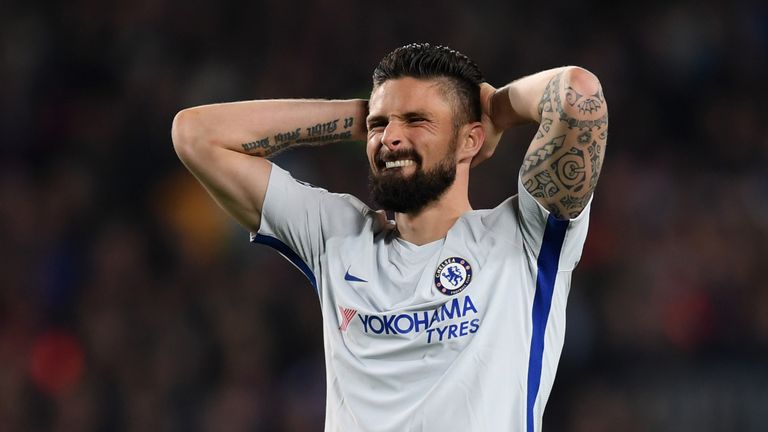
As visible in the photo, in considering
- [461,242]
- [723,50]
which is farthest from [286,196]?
[723,50]

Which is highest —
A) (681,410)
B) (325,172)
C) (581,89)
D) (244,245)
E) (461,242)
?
(325,172)

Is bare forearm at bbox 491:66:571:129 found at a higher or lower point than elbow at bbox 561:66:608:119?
higher

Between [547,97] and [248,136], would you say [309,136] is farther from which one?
[547,97]

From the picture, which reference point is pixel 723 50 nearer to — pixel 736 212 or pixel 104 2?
pixel 736 212

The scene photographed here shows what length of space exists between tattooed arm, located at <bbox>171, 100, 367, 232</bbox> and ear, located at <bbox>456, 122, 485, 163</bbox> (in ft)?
1.10

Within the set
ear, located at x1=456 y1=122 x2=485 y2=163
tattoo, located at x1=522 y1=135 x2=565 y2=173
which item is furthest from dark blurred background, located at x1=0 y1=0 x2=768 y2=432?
tattoo, located at x1=522 y1=135 x2=565 y2=173

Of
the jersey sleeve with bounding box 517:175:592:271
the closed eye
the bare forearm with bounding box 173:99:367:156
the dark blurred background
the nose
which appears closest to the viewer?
the jersey sleeve with bounding box 517:175:592:271

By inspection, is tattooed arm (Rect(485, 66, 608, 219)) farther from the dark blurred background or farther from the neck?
the dark blurred background

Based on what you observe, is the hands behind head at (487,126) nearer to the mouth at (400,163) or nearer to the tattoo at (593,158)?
the mouth at (400,163)

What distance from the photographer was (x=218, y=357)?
258 inches

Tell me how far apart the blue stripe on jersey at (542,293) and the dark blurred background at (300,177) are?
3.47 m

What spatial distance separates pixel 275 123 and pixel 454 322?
0.91 m

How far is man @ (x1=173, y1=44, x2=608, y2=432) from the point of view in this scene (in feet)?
9.46

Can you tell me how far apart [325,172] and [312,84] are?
942 millimetres
